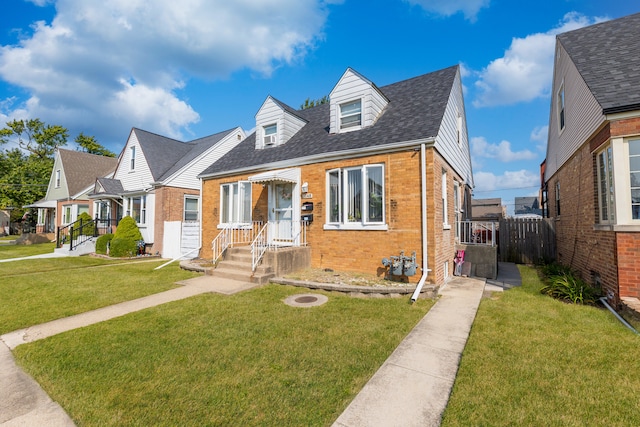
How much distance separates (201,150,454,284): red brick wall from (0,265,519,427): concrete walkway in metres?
2.09

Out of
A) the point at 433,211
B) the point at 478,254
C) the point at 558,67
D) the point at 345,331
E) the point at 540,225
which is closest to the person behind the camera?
the point at 345,331

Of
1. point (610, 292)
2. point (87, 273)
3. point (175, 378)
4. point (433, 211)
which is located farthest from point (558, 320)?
point (87, 273)

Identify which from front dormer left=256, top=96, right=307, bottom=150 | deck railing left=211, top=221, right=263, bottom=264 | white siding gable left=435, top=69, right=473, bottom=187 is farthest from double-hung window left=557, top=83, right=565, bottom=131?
deck railing left=211, top=221, right=263, bottom=264

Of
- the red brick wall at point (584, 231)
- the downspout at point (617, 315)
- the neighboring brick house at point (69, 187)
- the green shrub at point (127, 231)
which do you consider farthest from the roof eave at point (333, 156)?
the neighboring brick house at point (69, 187)

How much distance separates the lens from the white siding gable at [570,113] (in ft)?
23.0

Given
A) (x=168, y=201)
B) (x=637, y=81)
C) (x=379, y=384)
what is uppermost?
(x=637, y=81)

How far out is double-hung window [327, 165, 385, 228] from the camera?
8.48 meters

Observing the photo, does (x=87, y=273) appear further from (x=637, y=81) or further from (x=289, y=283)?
(x=637, y=81)

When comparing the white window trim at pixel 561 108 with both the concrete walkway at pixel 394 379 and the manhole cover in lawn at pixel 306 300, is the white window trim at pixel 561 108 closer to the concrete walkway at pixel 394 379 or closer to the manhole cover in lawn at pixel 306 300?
the concrete walkway at pixel 394 379

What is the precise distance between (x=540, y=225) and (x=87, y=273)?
1806 cm

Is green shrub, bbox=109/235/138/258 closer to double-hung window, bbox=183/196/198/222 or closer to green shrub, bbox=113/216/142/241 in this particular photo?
green shrub, bbox=113/216/142/241

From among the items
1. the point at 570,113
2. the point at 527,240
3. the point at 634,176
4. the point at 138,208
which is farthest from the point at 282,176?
the point at 138,208

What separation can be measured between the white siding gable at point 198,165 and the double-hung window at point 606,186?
53.0 feet

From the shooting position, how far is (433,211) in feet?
24.8
